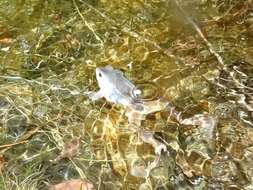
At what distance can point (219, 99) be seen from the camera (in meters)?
2.70

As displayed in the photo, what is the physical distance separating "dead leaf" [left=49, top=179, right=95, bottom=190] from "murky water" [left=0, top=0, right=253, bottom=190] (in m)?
0.03

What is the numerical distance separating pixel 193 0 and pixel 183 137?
1032 mm

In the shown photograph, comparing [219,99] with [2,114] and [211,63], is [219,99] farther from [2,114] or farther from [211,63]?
[2,114]

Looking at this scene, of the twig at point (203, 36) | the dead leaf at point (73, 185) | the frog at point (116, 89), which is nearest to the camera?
the dead leaf at point (73, 185)

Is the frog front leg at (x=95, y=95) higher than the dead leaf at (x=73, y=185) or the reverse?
higher

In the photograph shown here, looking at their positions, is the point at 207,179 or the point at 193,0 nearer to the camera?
the point at 207,179

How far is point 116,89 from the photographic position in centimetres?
264

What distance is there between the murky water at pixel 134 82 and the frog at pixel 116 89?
49 mm

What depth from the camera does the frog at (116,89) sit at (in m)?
2.64

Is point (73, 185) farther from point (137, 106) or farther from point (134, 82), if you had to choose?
point (134, 82)

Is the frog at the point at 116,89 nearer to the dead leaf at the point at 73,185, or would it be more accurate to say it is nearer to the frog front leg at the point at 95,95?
the frog front leg at the point at 95,95

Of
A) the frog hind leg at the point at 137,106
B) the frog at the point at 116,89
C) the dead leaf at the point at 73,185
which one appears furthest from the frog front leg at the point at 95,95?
the dead leaf at the point at 73,185

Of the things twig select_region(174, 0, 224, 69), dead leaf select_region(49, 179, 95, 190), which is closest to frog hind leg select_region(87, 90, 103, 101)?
dead leaf select_region(49, 179, 95, 190)

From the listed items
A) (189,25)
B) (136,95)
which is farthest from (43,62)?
(189,25)
